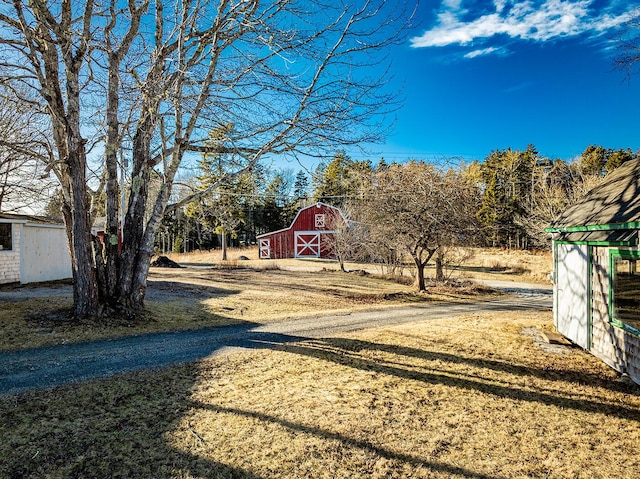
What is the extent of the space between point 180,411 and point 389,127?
18.7 feet

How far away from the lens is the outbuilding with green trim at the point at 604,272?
5.20m

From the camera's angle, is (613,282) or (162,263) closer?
(613,282)

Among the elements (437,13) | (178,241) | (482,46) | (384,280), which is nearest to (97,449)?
(437,13)

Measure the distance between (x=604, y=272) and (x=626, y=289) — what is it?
65cm

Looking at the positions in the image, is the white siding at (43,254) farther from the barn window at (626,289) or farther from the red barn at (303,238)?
the red barn at (303,238)

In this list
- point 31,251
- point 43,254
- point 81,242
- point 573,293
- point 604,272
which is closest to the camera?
point 604,272

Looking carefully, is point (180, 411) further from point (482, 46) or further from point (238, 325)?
point (482, 46)

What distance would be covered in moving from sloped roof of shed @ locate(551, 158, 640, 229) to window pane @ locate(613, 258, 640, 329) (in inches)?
24.7

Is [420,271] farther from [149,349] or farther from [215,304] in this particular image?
[149,349]

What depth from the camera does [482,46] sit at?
38.3 ft

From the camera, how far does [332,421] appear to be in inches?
151

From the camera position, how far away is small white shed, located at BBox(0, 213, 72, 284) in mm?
12867

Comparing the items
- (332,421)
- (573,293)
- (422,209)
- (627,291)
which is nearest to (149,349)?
(332,421)

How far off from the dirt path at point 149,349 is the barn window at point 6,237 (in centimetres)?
966
